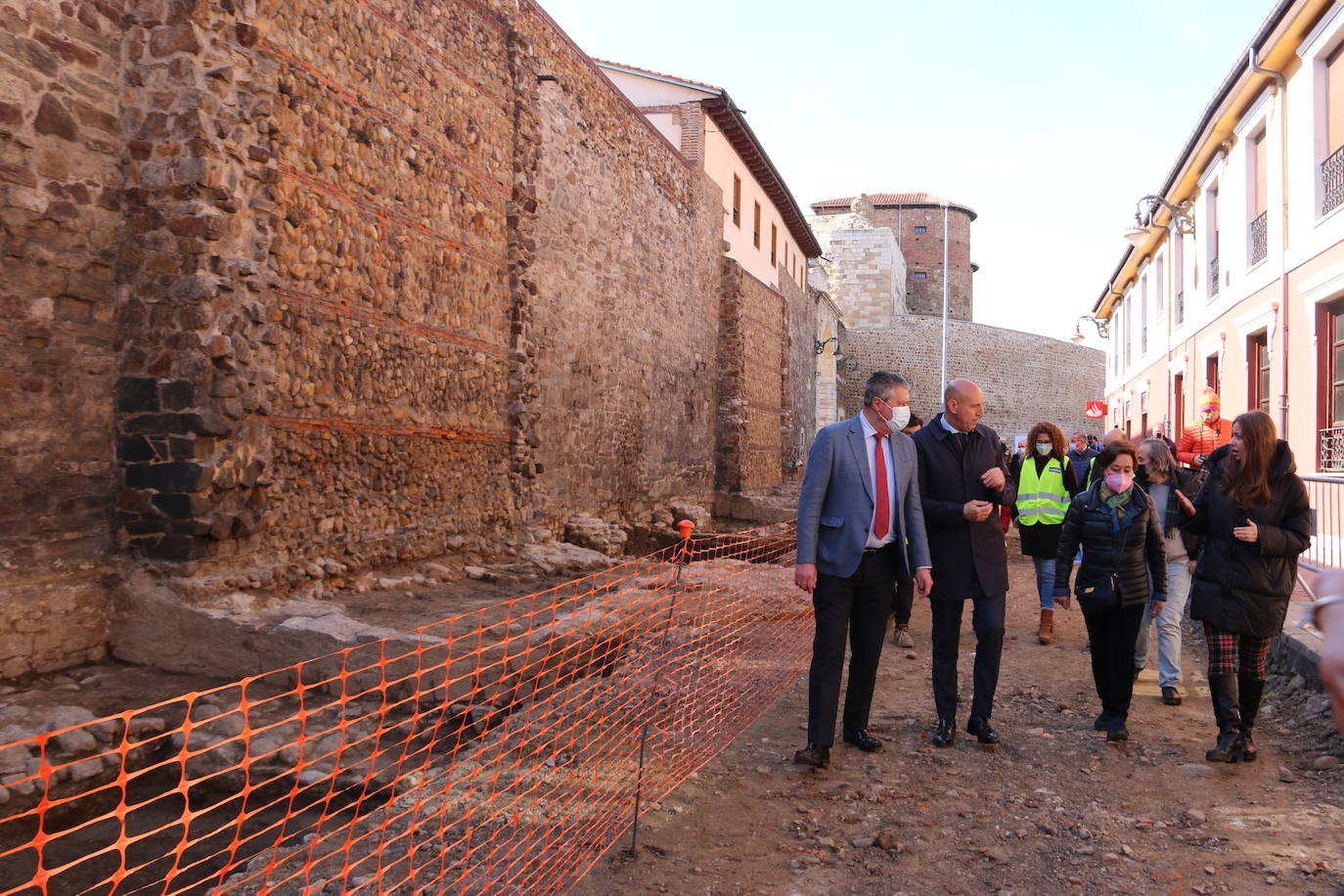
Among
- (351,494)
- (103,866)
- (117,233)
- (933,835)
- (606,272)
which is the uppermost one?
(606,272)

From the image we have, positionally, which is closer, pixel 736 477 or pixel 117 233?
pixel 117 233

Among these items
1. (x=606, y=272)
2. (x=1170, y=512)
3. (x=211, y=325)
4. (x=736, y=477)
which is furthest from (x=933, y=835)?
(x=736, y=477)

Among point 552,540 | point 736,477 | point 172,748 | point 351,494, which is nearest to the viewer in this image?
point 172,748

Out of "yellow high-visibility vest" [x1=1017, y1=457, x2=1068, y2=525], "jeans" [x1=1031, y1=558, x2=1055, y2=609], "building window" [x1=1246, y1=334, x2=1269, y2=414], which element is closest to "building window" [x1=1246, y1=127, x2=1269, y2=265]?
"building window" [x1=1246, y1=334, x2=1269, y2=414]

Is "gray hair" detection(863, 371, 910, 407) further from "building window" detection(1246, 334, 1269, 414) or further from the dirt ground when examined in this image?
"building window" detection(1246, 334, 1269, 414)

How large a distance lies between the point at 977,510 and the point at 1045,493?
120 inches

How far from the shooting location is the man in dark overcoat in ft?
15.4

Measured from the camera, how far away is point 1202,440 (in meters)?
8.63

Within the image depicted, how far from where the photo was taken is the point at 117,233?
18.9 feet

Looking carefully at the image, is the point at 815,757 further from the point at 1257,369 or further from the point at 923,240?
the point at 923,240

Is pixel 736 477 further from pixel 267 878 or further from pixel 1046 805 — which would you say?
pixel 267 878

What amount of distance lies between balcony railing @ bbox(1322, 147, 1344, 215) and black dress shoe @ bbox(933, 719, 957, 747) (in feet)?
28.4

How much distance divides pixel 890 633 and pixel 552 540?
4.51 meters

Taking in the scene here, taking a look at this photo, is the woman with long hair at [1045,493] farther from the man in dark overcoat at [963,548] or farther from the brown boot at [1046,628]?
the man in dark overcoat at [963,548]
